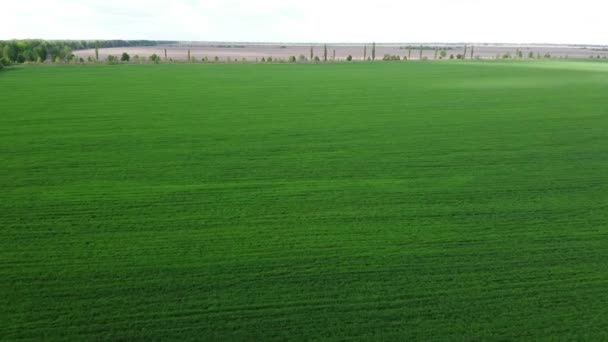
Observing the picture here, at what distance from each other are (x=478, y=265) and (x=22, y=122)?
687cm

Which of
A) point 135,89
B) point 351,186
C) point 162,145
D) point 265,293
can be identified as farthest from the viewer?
point 135,89

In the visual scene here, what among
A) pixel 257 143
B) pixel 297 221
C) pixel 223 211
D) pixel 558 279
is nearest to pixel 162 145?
pixel 257 143

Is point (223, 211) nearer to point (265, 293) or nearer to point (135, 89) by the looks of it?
point (265, 293)

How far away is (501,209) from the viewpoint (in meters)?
4.16

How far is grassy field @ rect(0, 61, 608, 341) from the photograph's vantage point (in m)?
2.70

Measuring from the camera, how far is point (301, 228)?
377cm

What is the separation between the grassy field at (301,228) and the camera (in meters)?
2.70

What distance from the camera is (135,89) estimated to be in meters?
11.5

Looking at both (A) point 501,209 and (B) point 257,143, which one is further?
(B) point 257,143

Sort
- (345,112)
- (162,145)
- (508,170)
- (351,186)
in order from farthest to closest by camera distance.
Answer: (345,112) → (162,145) → (508,170) → (351,186)

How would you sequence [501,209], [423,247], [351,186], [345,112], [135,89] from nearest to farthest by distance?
[423,247]
[501,209]
[351,186]
[345,112]
[135,89]

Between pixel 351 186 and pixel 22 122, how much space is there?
214 inches

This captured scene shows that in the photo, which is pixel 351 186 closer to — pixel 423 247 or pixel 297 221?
pixel 297 221

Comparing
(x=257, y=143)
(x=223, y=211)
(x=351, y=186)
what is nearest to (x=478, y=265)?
(x=351, y=186)
